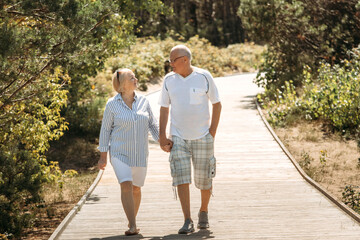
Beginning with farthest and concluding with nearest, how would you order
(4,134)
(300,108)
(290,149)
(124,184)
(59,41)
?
1. (300,108)
2. (290,149)
3. (4,134)
4. (59,41)
5. (124,184)

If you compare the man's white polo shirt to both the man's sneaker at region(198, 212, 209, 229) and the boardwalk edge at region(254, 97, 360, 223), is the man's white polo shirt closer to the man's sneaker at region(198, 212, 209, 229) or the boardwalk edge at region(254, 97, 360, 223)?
the man's sneaker at region(198, 212, 209, 229)

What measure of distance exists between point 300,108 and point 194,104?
10.4 metres

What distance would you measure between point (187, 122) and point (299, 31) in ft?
46.1

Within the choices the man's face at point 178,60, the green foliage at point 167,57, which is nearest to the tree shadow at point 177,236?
the man's face at point 178,60

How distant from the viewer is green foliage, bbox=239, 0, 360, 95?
18.6m

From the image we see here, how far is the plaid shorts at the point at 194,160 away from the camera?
21.0 feet

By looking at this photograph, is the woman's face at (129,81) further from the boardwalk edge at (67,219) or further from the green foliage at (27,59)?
the boardwalk edge at (67,219)

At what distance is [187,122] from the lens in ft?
21.0

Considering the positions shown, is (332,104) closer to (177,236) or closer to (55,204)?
(55,204)

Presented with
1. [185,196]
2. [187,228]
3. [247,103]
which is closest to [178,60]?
[185,196]

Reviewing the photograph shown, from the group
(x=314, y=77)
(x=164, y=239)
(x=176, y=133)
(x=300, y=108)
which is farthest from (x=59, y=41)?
(x=314, y=77)

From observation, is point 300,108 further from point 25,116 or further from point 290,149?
point 25,116

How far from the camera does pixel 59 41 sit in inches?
299

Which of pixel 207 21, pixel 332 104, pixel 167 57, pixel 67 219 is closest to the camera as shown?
pixel 67 219
